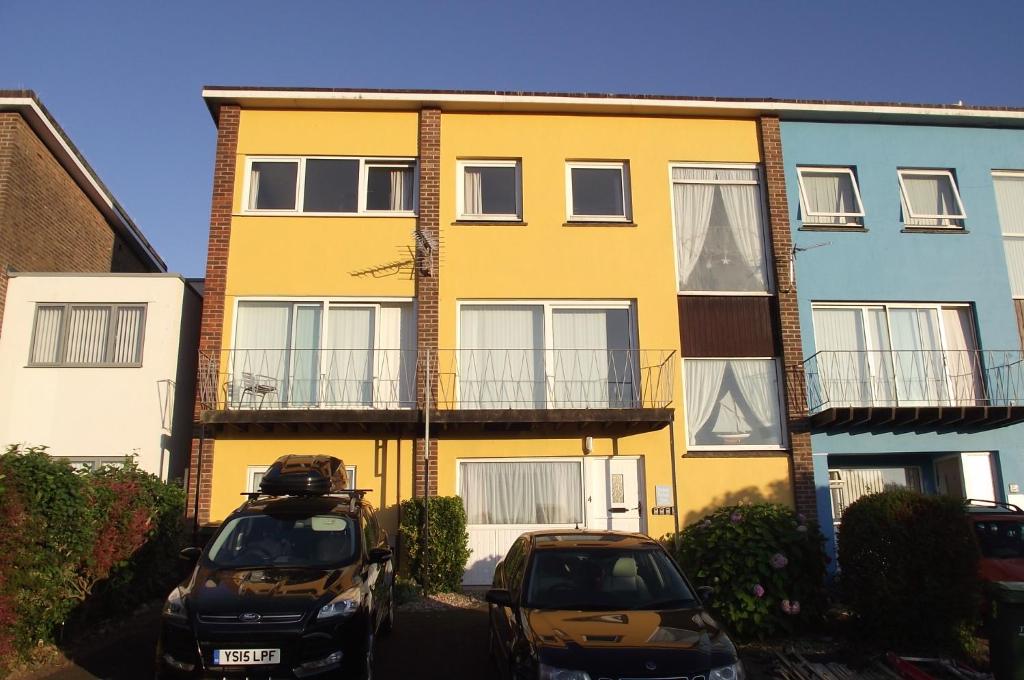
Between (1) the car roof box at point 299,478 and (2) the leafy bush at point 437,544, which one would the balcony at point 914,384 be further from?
(1) the car roof box at point 299,478

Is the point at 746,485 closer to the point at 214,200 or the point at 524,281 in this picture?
the point at 524,281

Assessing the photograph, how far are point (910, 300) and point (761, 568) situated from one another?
692cm

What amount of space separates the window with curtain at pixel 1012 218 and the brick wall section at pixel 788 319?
4.01 m

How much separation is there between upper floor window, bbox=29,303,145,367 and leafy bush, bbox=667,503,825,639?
9.13m

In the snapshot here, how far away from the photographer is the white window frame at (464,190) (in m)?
12.7

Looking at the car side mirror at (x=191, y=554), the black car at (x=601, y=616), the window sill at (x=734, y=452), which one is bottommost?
the black car at (x=601, y=616)

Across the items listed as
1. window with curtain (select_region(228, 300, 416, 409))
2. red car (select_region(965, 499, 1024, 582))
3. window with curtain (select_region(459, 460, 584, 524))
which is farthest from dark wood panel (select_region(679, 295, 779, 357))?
window with curtain (select_region(228, 300, 416, 409))

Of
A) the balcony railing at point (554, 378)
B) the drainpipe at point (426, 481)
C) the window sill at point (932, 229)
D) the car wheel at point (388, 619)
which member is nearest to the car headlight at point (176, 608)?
the car wheel at point (388, 619)

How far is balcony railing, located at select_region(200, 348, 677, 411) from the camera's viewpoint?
11.9m

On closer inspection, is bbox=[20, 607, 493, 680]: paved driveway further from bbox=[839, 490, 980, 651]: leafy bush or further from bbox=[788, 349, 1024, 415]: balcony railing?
bbox=[788, 349, 1024, 415]: balcony railing

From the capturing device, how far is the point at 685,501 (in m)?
11.8

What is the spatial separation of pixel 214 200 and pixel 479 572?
295 inches

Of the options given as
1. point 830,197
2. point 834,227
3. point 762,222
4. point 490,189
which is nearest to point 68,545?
point 490,189

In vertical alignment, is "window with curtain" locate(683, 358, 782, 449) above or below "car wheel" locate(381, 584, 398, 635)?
above
